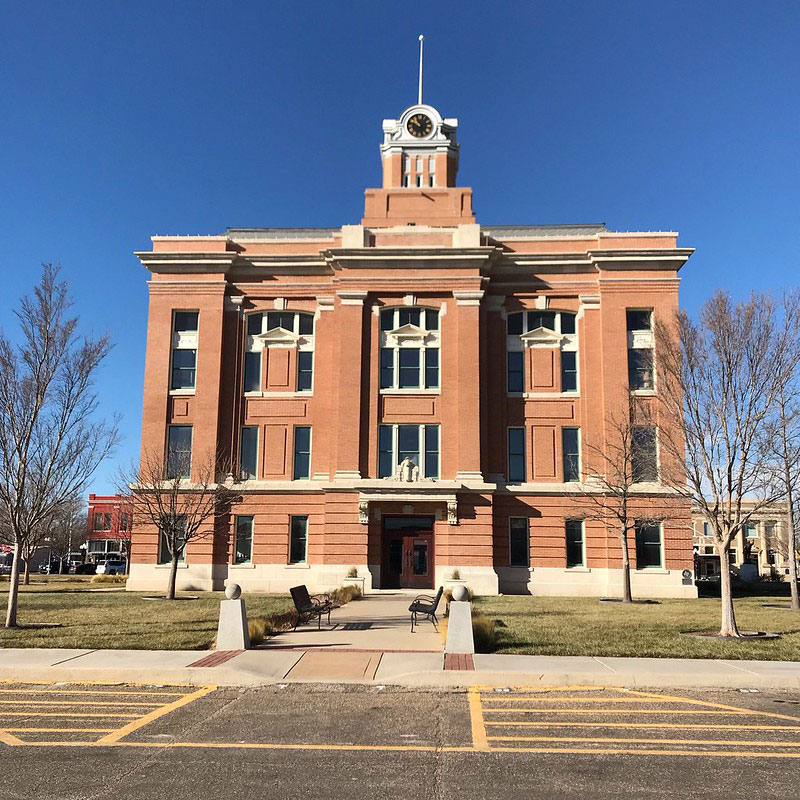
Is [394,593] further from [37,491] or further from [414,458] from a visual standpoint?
[37,491]

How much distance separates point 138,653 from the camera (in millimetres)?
13484

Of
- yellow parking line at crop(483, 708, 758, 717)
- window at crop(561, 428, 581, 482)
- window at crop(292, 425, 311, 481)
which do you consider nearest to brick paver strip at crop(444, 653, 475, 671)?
yellow parking line at crop(483, 708, 758, 717)

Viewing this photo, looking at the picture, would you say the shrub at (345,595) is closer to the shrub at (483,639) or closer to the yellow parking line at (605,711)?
the shrub at (483,639)

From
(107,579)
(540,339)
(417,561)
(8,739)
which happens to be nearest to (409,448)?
(417,561)

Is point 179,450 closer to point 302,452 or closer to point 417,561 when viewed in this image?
point 302,452

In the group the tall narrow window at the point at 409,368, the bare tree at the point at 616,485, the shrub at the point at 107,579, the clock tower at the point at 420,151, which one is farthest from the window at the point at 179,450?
the clock tower at the point at 420,151

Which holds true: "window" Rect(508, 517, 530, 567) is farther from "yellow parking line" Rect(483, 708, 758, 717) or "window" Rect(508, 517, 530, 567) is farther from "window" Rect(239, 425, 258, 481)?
"yellow parking line" Rect(483, 708, 758, 717)

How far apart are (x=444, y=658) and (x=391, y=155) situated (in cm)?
3361

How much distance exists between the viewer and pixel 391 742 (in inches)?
324

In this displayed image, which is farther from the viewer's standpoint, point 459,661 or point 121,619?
point 121,619

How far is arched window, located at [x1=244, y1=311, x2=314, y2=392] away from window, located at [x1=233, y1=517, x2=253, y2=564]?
599 cm

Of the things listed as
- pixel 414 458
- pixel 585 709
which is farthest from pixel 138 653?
pixel 414 458

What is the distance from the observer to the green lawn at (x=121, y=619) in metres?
14.9

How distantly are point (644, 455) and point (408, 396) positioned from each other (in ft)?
41.5
